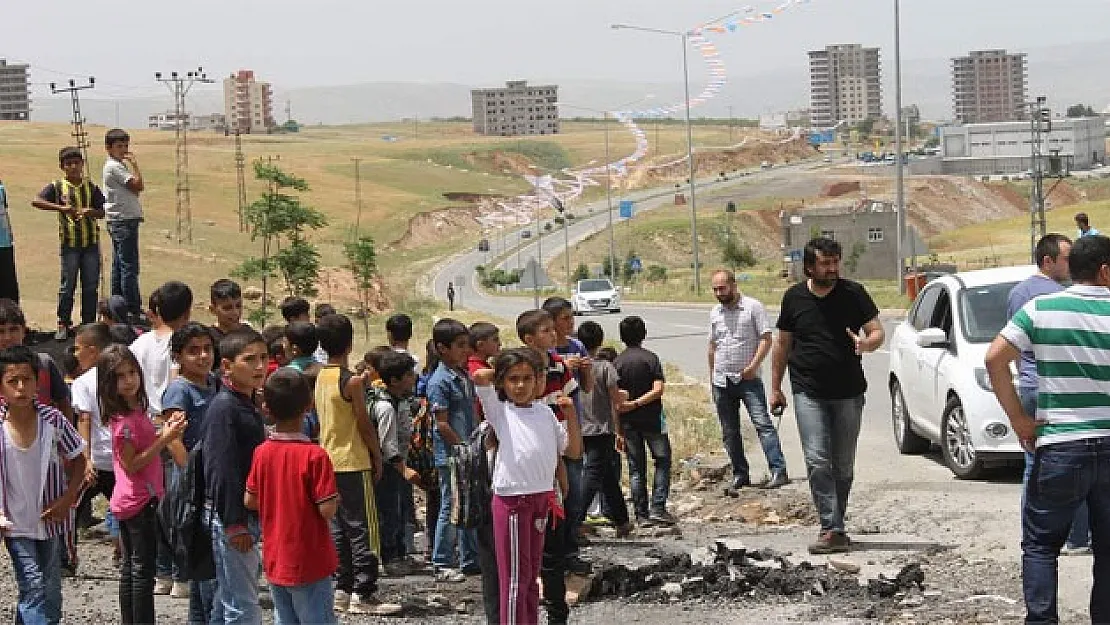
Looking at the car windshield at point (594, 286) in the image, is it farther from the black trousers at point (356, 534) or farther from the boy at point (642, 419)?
the black trousers at point (356, 534)

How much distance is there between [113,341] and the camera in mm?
10586

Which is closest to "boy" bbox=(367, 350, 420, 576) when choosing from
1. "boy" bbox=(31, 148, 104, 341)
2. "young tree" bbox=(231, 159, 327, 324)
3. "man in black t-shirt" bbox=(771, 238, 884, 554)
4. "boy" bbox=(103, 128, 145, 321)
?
"man in black t-shirt" bbox=(771, 238, 884, 554)

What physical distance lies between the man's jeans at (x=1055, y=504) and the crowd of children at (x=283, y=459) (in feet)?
6.86

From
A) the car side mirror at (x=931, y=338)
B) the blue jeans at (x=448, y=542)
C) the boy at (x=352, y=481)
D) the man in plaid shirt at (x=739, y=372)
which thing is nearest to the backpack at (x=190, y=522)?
the boy at (x=352, y=481)

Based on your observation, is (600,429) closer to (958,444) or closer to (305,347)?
(305,347)

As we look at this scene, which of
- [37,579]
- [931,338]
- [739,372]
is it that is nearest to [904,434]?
[739,372]

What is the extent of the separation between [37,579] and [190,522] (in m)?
0.86

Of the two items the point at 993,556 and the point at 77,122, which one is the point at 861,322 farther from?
the point at 77,122

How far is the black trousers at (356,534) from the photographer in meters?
9.58

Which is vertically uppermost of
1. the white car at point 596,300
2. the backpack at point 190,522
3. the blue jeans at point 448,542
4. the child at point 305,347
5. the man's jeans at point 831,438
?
the child at point 305,347

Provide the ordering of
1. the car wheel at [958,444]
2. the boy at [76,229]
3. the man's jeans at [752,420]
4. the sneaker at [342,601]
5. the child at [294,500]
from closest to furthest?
the child at [294,500] < the sneaker at [342,601] < the car wheel at [958,444] < the man's jeans at [752,420] < the boy at [76,229]

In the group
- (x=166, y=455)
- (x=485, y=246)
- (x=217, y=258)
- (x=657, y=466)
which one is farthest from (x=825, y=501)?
(x=485, y=246)

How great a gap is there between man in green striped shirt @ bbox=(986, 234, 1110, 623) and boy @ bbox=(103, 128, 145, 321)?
9.87m

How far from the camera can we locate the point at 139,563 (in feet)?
26.5
